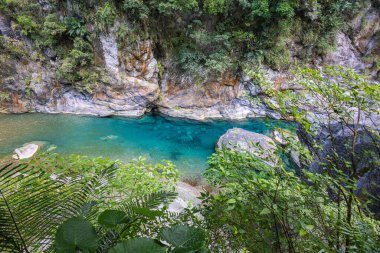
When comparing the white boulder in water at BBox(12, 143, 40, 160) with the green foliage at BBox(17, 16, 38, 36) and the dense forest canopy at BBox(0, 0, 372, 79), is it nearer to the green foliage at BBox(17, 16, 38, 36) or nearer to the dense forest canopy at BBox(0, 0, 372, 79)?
the dense forest canopy at BBox(0, 0, 372, 79)

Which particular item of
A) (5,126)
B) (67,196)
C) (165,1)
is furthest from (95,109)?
(67,196)

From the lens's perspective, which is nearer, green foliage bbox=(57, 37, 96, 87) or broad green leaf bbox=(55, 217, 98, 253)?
broad green leaf bbox=(55, 217, 98, 253)

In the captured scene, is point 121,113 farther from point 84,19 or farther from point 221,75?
point 221,75

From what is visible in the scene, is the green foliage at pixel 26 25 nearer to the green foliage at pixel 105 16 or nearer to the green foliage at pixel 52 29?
the green foliage at pixel 52 29

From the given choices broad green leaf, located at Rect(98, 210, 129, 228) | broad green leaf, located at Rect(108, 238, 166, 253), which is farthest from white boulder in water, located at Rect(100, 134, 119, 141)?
broad green leaf, located at Rect(108, 238, 166, 253)

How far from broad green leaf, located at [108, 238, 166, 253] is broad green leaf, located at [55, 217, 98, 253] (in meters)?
0.15

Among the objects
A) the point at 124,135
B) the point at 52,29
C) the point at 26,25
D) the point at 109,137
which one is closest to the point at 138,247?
the point at 109,137

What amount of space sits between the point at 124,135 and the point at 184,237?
790 centimetres

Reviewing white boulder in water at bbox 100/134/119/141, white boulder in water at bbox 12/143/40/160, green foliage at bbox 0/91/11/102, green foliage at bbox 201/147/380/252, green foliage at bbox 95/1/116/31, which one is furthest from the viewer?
green foliage at bbox 0/91/11/102

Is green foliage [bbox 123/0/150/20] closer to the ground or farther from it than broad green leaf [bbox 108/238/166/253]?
farther from it

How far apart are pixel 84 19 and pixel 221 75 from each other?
621 cm

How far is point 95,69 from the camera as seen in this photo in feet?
31.3

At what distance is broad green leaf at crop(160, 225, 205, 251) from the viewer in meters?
0.84

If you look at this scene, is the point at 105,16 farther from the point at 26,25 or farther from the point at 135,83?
the point at 26,25
